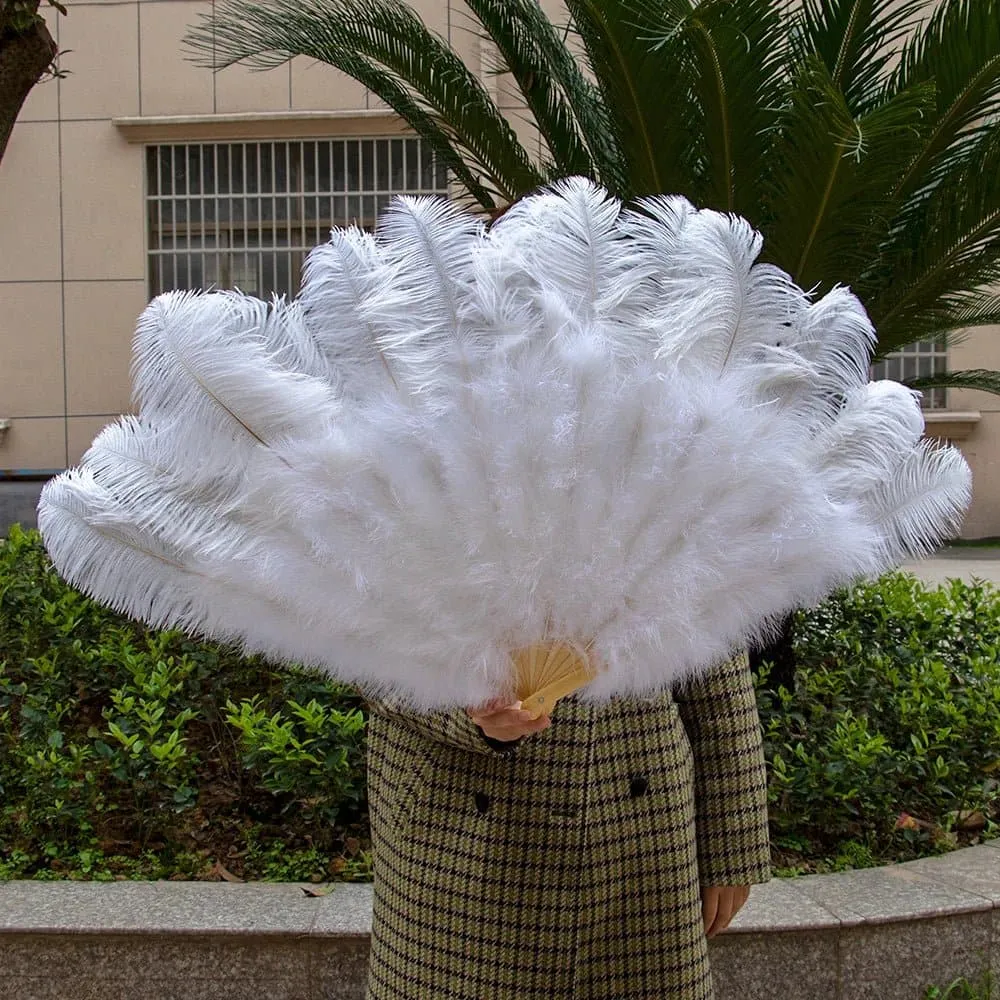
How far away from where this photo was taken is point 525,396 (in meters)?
1.11

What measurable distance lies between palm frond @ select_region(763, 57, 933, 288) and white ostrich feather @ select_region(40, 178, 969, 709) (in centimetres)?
256

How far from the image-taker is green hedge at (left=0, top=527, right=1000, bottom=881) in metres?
3.31

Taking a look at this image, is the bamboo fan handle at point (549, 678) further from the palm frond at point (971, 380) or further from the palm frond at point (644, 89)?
the palm frond at point (971, 380)

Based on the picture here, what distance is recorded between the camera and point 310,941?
2707 millimetres

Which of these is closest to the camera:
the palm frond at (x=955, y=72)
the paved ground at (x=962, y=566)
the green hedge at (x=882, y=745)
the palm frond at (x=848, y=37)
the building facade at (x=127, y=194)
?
the green hedge at (x=882, y=745)

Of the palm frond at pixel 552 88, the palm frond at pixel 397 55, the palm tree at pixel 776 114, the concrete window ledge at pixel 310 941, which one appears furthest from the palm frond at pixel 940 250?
the concrete window ledge at pixel 310 941

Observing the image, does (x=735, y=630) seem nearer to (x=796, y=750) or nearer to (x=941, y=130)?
(x=796, y=750)

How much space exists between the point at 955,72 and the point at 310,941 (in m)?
3.56

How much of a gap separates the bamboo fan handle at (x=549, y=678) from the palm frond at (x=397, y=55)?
4.16 meters

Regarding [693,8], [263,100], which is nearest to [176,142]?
[263,100]

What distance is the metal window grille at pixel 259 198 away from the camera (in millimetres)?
11031

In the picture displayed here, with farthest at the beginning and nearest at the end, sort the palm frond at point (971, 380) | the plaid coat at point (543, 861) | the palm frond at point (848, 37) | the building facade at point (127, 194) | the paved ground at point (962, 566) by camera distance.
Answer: the building facade at point (127, 194) < the paved ground at point (962, 566) < the palm frond at point (971, 380) < the palm frond at point (848, 37) < the plaid coat at point (543, 861)

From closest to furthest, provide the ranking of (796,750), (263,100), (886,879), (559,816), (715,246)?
1. (715,246)
2. (559,816)
3. (886,879)
4. (796,750)
5. (263,100)

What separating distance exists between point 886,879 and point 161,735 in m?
2.17
